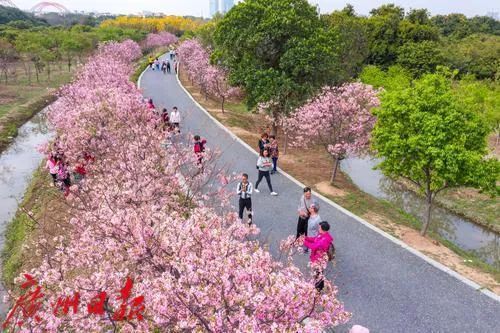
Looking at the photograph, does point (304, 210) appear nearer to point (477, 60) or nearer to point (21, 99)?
point (21, 99)

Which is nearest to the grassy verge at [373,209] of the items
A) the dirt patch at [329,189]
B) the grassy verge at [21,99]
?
the dirt patch at [329,189]

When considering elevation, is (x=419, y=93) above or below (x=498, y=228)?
above

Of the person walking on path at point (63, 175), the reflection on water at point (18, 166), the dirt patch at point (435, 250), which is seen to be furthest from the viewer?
the reflection on water at point (18, 166)

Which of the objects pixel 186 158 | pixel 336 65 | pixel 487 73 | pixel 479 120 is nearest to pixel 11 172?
pixel 186 158

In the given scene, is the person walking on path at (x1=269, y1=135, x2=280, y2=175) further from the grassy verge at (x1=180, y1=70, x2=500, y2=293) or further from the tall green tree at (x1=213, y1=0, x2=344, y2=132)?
the tall green tree at (x1=213, y1=0, x2=344, y2=132)

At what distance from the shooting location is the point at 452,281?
36.9ft

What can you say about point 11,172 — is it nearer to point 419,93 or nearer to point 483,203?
point 419,93

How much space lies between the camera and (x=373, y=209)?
16.4 meters

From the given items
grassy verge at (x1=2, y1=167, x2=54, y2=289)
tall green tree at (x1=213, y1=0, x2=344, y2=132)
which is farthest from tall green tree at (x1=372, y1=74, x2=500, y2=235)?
grassy verge at (x1=2, y1=167, x2=54, y2=289)

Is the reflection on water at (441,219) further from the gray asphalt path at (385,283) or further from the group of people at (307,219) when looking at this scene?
the group of people at (307,219)

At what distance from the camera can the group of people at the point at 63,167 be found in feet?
49.0

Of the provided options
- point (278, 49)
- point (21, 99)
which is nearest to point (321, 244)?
point (278, 49)

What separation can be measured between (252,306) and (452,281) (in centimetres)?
750

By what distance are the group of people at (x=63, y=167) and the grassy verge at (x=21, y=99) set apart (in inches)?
625
